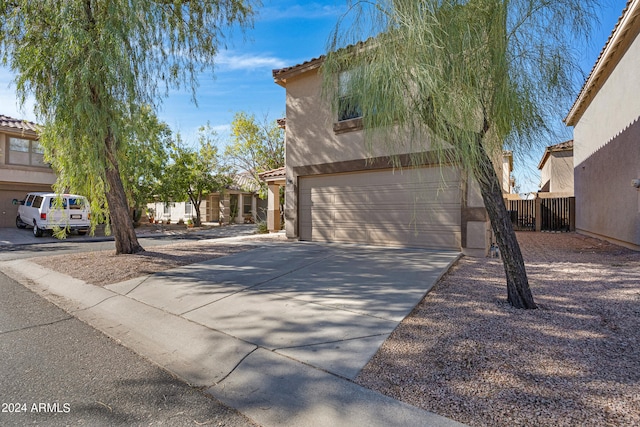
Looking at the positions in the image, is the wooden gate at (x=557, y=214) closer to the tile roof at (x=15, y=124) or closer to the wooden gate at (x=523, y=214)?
the wooden gate at (x=523, y=214)

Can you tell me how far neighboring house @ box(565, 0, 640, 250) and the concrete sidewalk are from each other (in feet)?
19.2

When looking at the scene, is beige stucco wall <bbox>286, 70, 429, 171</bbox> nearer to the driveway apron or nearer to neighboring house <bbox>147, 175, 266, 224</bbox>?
the driveway apron

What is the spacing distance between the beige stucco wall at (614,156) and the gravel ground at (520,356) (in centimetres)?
516

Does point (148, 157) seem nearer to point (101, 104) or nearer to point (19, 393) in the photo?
point (101, 104)

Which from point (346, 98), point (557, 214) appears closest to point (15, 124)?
point (346, 98)

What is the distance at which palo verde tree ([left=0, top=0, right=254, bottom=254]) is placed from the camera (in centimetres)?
657

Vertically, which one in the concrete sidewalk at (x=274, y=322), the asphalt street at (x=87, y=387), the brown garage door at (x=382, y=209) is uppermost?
the brown garage door at (x=382, y=209)

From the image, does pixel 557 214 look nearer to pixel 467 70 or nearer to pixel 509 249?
pixel 509 249

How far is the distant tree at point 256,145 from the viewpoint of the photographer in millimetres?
19609

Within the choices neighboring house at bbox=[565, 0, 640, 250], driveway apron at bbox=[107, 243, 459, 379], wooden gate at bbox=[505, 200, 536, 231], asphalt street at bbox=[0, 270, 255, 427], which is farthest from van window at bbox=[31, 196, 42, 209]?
wooden gate at bbox=[505, 200, 536, 231]

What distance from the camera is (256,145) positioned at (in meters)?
19.9

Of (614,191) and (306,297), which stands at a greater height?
(614,191)

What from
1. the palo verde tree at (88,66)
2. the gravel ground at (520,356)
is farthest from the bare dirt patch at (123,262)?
the gravel ground at (520,356)

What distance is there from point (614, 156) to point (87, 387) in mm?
13441
